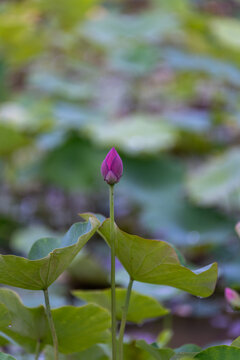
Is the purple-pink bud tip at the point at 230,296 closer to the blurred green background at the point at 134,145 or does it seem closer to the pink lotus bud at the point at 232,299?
the pink lotus bud at the point at 232,299

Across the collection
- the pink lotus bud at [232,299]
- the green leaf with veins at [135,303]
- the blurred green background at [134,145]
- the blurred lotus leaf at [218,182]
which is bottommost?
the blurred green background at [134,145]

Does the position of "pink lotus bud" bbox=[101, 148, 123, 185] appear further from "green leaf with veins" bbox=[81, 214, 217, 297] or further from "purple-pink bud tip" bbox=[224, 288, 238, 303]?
"purple-pink bud tip" bbox=[224, 288, 238, 303]

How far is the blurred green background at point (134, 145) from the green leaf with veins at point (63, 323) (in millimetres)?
606

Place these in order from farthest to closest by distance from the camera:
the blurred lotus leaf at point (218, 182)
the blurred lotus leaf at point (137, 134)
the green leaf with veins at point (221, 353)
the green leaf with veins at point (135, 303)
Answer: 1. the blurred lotus leaf at point (137, 134)
2. the blurred lotus leaf at point (218, 182)
3. the green leaf with veins at point (135, 303)
4. the green leaf with veins at point (221, 353)

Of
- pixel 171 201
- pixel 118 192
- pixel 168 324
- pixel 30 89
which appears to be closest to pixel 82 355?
pixel 168 324

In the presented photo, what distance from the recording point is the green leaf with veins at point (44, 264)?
1.48ft

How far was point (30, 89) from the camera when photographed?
137 inches

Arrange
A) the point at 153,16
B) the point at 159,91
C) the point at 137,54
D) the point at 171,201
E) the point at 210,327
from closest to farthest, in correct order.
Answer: the point at 210,327 < the point at 171,201 < the point at 137,54 < the point at 153,16 < the point at 159,91

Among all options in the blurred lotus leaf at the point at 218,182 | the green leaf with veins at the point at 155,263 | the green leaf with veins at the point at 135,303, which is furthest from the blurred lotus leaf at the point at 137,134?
the green leaf with veins at the point at 155,263

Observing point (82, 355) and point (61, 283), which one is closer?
point (82, 355)

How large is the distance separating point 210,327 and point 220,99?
1383mm

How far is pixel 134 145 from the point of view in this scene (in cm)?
203

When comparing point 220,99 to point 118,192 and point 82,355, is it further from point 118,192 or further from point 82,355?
point 82,355

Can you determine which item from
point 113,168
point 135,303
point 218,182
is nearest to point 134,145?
point 218,182
